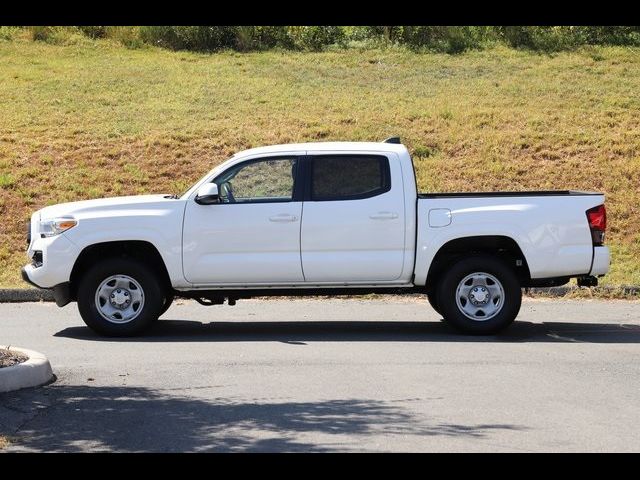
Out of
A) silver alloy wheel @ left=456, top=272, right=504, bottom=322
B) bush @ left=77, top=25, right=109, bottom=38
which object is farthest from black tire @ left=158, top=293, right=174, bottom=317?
bush @ left=77, top=25, right=109, bottom=38

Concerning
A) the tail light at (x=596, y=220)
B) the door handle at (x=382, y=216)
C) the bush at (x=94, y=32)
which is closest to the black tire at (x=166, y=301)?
the door handle at (x=382, y=216)

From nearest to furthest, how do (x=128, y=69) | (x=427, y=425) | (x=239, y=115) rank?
(x=427, y=425) → (x=239, y=115) → (x=128, y=69)

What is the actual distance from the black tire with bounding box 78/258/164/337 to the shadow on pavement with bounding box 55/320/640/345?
0.12m

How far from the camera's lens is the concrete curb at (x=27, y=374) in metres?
8.64

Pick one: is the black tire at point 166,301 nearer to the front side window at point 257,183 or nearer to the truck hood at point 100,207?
the truck hood at point 100,207

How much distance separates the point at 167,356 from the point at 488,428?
4112 millimetres

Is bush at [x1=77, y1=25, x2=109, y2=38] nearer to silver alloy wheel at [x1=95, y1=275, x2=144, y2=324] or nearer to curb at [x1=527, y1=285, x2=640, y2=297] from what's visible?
curb at [x1=527, y1=285, x2=640, y2=297]

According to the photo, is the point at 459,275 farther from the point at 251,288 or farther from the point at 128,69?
the point at 128,69

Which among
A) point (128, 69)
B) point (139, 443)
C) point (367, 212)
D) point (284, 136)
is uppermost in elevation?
point (128, 69)

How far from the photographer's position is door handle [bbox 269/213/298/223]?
11859 mm

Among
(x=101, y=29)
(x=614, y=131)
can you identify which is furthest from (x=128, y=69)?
(x=614, y=131)

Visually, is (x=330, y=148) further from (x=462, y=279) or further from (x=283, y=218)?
(x=462, y=279)

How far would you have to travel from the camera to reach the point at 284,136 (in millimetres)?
21250

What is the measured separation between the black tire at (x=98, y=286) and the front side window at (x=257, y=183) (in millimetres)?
1134
